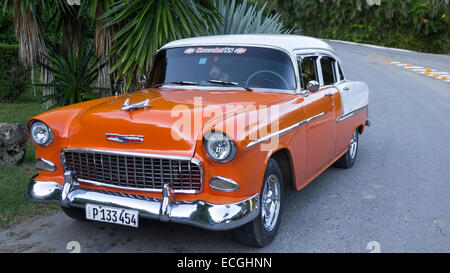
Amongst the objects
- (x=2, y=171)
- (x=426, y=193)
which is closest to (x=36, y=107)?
(x=2, y=171)

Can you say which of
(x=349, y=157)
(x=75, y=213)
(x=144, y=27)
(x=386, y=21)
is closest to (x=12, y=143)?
(x=75, y=213)

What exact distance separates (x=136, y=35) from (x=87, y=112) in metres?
3.41

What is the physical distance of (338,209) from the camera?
188 inches

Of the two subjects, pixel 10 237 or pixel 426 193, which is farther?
pixel 426 193

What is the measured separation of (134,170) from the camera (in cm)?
359

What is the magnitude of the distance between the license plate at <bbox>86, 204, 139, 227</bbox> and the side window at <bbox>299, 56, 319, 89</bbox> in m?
2.23

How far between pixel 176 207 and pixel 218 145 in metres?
0.54

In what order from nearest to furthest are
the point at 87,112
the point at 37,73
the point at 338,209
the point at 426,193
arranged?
the point at 87,112, the point at 338,209, the point at 426,193, the point at 37,73

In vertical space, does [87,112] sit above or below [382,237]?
above

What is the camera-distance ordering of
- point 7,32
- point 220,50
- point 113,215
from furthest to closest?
point 7,32, point 220,50, point 113,215

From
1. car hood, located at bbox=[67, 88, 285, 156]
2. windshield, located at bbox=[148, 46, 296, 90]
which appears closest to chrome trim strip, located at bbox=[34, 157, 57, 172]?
car hood, located at bbox=[67, 88, 285, 156]

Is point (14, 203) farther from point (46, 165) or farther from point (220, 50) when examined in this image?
point (220, 50)

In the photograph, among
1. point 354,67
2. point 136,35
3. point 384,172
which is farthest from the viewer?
point 354,67
